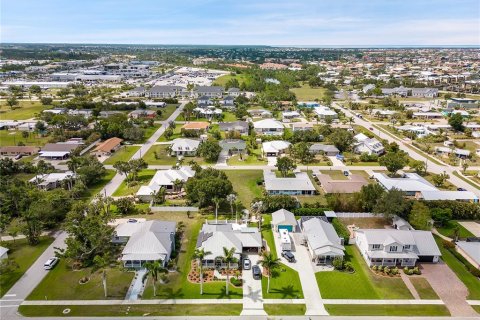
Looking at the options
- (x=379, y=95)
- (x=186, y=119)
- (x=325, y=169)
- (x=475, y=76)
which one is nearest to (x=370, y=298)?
(x=325, y=169)

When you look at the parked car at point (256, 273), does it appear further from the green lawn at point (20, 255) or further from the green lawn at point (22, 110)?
the green lawn at point (22, 110)

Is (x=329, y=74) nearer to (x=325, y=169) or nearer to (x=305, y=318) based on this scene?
(x=325, y=169)

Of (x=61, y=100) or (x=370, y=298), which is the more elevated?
(x=61, y=100)

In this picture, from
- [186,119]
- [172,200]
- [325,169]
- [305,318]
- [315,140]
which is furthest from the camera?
[186,119]

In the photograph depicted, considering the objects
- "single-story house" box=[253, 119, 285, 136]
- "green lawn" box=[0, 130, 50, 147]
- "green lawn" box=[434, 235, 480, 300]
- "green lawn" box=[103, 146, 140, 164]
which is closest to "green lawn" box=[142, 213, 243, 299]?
"green lawn" box=[434, 235, 480, 300]

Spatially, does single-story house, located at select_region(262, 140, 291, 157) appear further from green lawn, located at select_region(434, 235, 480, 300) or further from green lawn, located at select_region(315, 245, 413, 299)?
green lawn, located at select_region(315, 245, 413, 299)

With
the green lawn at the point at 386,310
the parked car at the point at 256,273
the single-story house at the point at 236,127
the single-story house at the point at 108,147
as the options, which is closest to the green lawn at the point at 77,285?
the parked car at the point at 256,273
